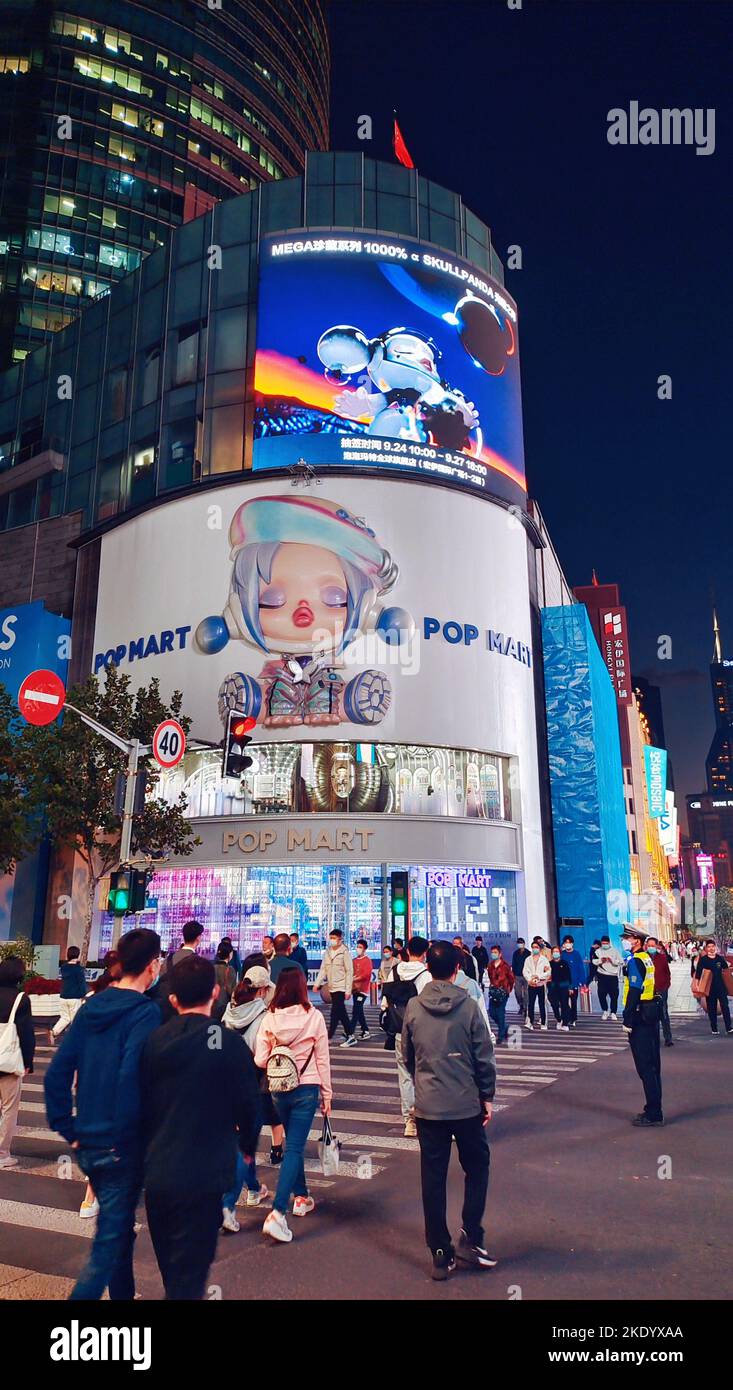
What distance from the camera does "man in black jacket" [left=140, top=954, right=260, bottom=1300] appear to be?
3.97 m

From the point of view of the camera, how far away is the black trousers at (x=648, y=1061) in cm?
990

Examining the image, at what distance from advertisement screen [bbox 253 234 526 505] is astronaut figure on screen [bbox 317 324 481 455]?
4 centimetres

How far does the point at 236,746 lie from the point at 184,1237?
13644 mm

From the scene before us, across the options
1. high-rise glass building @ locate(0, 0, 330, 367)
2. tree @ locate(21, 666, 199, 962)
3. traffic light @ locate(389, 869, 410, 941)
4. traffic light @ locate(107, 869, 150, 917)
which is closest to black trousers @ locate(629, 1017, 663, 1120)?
traffic light @ locate(107, 869, 150, 917)

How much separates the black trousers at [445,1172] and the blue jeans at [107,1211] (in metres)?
2.11

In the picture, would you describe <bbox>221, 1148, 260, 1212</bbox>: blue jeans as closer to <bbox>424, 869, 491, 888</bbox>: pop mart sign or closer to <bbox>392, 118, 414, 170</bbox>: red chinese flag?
<bbox>424, 869, 491, 888</bbox>: pop mart sign

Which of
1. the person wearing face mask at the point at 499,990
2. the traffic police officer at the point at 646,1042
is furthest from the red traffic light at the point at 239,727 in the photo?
the traffic police officer at the point at 646,1042

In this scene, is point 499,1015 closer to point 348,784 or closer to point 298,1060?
point 298,1060

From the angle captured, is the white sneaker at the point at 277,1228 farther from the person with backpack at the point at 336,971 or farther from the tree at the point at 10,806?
the tree at the point at 10,806

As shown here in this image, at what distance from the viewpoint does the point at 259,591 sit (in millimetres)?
35750

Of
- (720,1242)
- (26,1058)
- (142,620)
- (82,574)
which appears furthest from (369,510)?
(720,1242)
